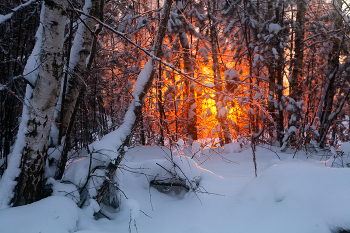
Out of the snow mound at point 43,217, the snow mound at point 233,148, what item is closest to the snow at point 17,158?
the snow mound at point 43,217

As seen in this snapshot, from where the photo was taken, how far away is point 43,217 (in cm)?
209

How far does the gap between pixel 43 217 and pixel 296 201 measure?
2667 mm

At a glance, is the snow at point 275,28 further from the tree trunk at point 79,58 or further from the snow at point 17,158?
the snow at point 17,158

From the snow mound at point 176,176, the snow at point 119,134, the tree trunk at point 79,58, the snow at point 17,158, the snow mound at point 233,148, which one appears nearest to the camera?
the snow at point 17,158

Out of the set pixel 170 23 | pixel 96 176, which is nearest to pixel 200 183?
pixel 96 176

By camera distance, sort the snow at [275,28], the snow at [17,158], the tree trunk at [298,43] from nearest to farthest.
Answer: the snow at [17,158] → the tree trunk at [298,43] → the snow at [275,28]

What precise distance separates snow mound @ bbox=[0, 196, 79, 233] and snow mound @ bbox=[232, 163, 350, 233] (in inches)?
71.3

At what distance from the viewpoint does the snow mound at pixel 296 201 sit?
1997 mm

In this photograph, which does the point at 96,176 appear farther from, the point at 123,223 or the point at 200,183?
the point at 200,183

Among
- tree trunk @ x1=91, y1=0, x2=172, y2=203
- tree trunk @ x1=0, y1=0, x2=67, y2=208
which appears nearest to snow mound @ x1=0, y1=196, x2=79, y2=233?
tree trunk @ x1=0, y1=0, x2=67, y2=208

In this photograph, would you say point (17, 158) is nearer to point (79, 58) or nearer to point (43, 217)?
point (43, 217)

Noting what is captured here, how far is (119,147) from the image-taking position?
2.92 metres

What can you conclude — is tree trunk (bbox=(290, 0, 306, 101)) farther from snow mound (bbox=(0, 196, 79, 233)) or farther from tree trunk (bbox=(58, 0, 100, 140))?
snow mound (bbox=(0, 196, 79, 233))

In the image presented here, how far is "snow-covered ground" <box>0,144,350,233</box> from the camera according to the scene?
2020 mm
